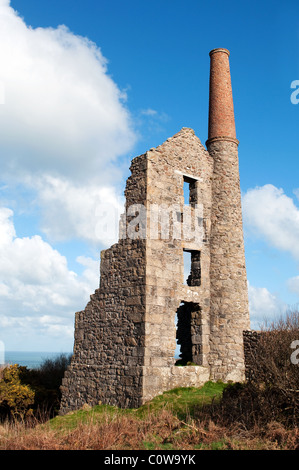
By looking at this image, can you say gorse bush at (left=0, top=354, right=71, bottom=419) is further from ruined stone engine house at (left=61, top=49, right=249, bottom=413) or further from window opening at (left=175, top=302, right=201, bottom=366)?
window opening at (left=175, top=302, right=201, bottom=366)

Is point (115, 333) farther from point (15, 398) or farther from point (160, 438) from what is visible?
point (15, 398)

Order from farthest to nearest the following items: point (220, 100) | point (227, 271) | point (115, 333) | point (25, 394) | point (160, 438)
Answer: point (220, 100) < point (25, 394) < point (227, 271) < point (115, 333) < point (160, 438)

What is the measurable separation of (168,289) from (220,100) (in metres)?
8.33

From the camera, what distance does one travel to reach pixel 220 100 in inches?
662

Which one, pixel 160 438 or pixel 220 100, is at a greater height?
pixel 220 100

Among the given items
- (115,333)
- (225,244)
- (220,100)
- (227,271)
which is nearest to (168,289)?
(115,333)

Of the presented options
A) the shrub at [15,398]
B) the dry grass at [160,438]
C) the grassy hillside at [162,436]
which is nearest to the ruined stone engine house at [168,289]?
the shrub at [15,398]

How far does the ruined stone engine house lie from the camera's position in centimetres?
1239

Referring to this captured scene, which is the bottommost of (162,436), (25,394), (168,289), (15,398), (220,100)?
(15,398)

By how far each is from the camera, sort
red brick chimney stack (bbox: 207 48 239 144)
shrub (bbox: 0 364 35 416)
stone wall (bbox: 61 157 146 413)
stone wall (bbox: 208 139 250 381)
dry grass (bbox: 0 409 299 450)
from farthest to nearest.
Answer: red brick chimney stack (bbox: 207 48 239 144) → shrub (bbox: 0 364 35 416) → stone wall (bbox: 208 139 250 381) → stone wall (bbox: 61 157 146 413) → dry grass (bbox: 0 409 299 450)

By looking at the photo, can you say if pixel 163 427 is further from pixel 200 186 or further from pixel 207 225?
pixel 200 186

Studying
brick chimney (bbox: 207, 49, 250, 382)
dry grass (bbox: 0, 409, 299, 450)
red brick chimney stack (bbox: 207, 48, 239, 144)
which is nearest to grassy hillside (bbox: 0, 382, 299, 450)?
dry grass (bbox: 0, 409, 299, 450)

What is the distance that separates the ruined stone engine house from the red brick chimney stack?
0.30ft
